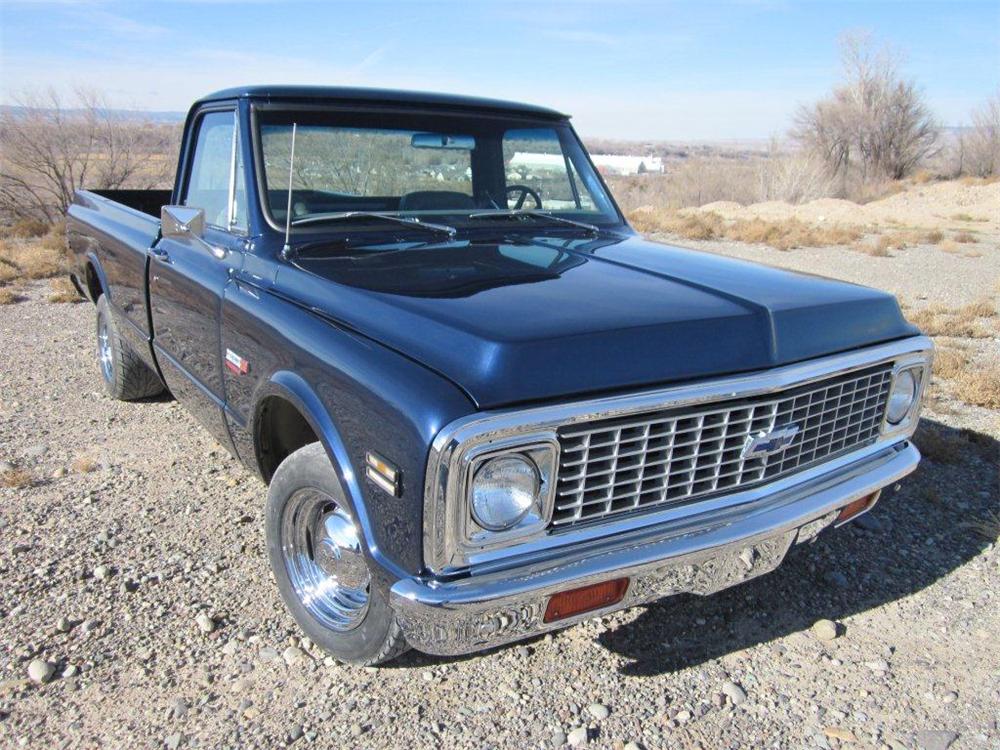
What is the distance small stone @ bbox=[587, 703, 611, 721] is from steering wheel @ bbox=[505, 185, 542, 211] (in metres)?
2.17

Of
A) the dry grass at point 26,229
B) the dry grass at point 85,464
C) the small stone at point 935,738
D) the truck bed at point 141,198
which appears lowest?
the dry grass at point 26,229

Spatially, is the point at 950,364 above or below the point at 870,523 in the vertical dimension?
above

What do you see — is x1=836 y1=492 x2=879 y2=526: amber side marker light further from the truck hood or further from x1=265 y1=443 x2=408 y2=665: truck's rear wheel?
x1=265 y1=443 x2=408 y2=665: truck's rear wheel

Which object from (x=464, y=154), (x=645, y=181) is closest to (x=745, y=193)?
(x=645, y=181)

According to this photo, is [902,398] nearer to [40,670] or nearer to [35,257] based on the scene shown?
[40,670]

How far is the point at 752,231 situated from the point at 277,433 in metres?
14.7

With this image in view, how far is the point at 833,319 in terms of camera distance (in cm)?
250

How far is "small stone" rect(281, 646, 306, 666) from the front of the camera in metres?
2.62

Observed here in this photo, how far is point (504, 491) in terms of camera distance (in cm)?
197

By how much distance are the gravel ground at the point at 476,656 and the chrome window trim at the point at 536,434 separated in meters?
0.67

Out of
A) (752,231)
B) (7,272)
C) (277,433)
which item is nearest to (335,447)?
(277,433)

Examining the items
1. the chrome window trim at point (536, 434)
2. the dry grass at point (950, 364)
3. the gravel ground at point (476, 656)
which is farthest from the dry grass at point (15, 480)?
the dry grass at point (950, 364)

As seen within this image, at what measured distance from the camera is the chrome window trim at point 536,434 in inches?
72.7

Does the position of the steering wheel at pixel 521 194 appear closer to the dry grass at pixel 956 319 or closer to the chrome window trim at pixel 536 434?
the chrome window trim at pixel 536 434
